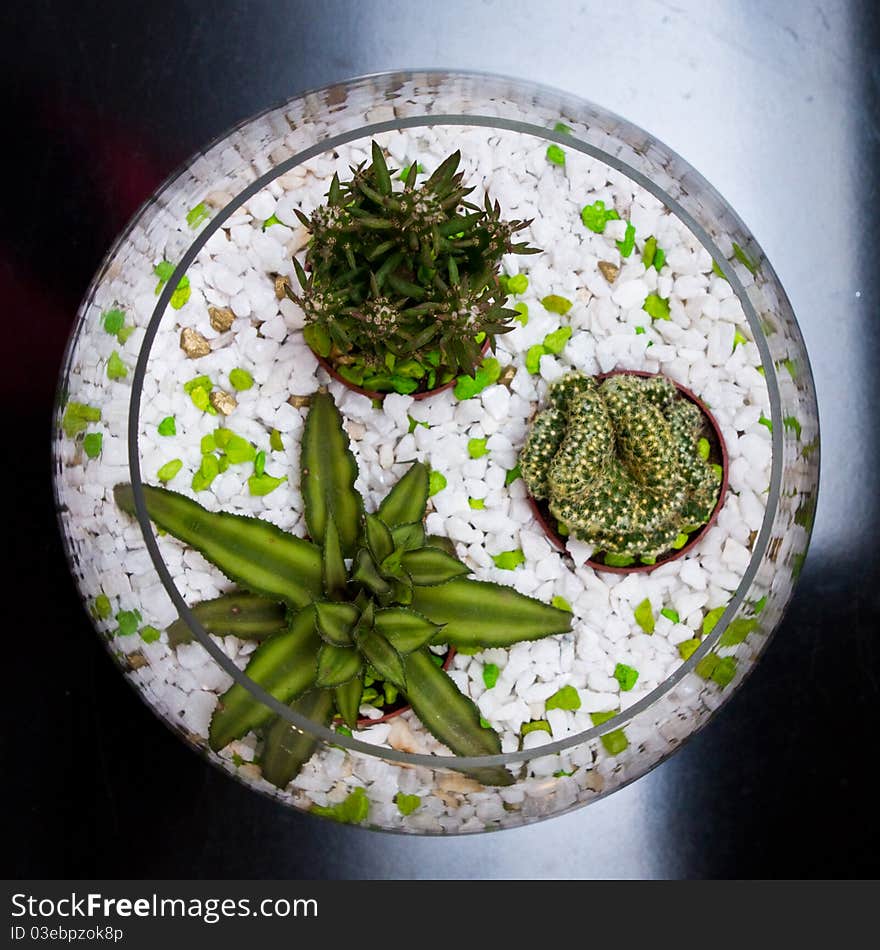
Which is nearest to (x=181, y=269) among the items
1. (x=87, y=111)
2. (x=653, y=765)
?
(x=87, y=111)

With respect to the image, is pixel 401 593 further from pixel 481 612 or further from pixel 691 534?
pixel 691 534

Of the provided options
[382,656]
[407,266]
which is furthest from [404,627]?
[407,266]

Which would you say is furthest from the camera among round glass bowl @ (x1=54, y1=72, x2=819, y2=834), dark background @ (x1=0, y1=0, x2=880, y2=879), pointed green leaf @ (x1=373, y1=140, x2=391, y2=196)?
dark background @ (x1=0, y1=0, x2=880, y2=879)

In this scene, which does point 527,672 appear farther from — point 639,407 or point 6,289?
point 6,289

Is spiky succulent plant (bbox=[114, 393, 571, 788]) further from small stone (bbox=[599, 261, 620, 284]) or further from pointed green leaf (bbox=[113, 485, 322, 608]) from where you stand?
small stone (bbox=[599, 261, 620, 284])

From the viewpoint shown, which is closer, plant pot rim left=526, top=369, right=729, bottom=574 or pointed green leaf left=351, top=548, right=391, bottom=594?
pointed green leaf left=351, top=548, right=391, bottom=594

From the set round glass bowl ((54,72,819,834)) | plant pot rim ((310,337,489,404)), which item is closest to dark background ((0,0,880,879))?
round glass bowl ((54,72,819,834))

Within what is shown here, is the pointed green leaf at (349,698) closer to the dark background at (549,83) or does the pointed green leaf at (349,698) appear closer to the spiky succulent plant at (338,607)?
the spiky succulent plant at (338,607)
